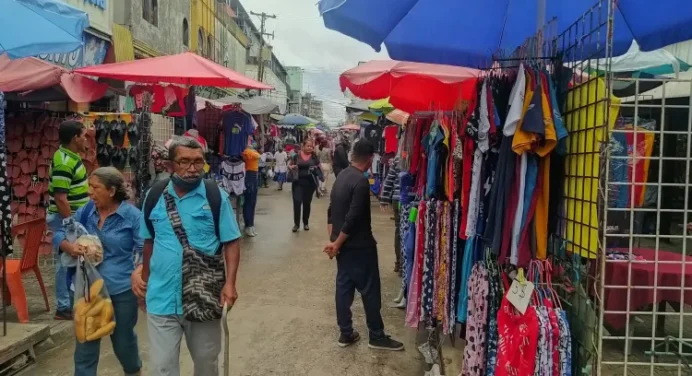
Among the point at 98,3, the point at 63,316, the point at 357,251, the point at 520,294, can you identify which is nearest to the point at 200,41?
the point at 98,3

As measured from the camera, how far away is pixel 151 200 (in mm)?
3252

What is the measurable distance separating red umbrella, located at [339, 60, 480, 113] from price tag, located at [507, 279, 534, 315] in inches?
69.4

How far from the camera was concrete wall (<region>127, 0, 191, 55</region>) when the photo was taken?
42.6 feet

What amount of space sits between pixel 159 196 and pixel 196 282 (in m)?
0.57

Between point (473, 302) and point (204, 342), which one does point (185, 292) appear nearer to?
point (204, 342)

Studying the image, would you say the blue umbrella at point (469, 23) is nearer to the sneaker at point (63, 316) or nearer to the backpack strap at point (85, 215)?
the backpack strap at point (85, 215)

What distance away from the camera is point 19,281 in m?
5.07

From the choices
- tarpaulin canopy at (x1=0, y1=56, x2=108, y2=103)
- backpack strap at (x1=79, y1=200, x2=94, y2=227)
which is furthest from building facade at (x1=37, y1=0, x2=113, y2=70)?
backpack strap at (x1=79, y1=200, x2=94, y2=227)

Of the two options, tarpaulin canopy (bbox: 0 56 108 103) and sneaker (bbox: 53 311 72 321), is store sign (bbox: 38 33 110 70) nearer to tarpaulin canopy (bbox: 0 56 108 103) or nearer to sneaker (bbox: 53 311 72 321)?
tarpaulin canopy (bbox: 0 56 108 103)

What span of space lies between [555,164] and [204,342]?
91.4 inches

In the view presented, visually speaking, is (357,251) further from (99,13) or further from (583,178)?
(99,13)

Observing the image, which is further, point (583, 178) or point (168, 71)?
point (168, 71)

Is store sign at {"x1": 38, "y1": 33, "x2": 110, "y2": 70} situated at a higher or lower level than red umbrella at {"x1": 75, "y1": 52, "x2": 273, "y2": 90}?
higher

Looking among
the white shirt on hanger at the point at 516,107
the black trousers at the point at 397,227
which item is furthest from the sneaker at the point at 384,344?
the white shirt on hanger at the point at 516,107
